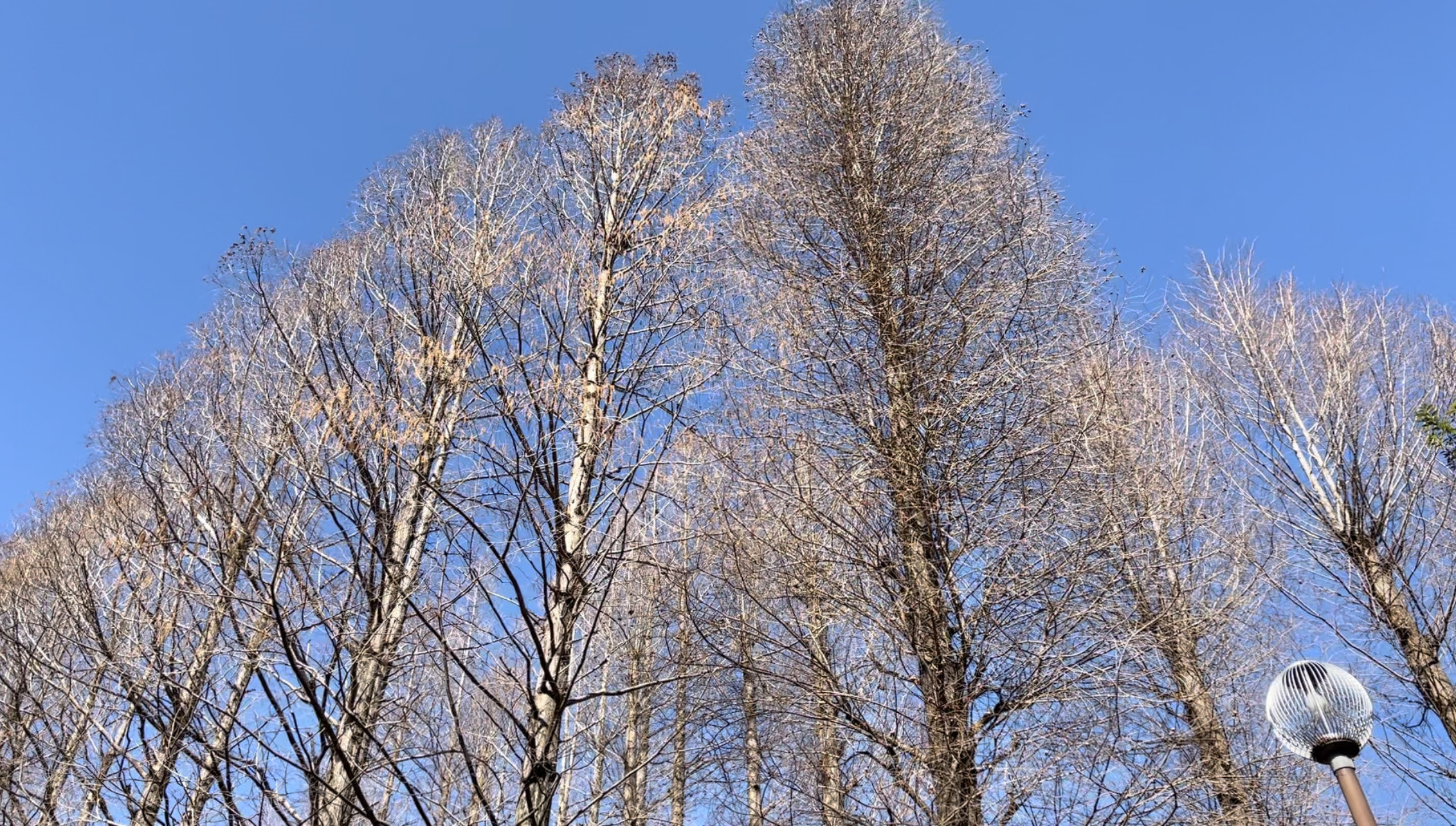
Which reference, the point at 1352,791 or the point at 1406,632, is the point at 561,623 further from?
the point at 1406,632

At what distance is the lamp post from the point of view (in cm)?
298

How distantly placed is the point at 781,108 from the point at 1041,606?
512 centimetres

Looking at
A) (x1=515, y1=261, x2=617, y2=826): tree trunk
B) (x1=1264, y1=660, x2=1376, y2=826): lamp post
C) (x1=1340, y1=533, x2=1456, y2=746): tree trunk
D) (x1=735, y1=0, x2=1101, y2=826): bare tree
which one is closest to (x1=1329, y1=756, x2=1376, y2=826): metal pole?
(x1=1264, y1=660, x2=1376, y2=826): lamp post

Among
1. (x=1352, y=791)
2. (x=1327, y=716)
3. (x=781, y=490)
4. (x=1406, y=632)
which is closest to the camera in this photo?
(x=1352, y=791)

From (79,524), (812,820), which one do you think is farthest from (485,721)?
(812,820)

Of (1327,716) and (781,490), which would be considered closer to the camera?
(1327,716)

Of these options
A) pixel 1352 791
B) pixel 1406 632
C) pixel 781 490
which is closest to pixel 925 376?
pixel 781 490

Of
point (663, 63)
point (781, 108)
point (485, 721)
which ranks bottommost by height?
point (485, 721)

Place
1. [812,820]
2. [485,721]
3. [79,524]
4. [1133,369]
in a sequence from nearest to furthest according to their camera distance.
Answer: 1. [812,820]
2. [1133,369]
3. [79,524]
4. [485,721]

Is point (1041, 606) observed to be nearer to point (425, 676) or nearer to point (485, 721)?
point (425, 676)

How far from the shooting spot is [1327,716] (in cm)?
300

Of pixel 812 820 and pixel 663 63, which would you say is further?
pixel 812 820

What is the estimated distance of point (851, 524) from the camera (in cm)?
527

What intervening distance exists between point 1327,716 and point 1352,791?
235 mm
